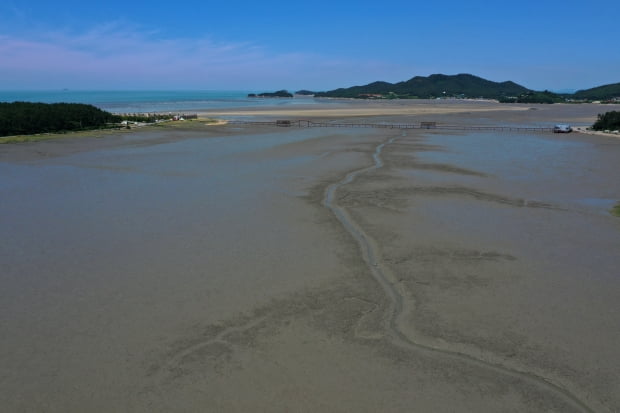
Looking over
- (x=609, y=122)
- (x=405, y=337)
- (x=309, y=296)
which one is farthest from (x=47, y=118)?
(x=609, y=122)

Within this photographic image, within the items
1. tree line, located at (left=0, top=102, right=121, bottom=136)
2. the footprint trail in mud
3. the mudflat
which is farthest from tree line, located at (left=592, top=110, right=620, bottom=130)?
tree line, located at (left=0, top=102, right=121, bottom=136)

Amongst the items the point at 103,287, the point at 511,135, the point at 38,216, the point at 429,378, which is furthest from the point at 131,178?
the point at 511,135

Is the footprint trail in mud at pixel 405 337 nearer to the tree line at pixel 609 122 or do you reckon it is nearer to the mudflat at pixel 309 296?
the mudflat at pixel 309 296

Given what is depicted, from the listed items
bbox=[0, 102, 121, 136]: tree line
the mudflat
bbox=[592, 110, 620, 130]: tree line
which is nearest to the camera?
the mudflat

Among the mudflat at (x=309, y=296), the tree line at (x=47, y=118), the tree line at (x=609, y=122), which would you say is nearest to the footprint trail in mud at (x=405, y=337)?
the mudflat at (x=309, y=296)

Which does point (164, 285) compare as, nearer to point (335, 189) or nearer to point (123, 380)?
point (123, 380)

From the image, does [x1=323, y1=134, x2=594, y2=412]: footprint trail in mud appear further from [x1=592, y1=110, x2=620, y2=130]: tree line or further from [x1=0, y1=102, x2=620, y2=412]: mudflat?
[x1=592, y1=110, x2=620, y2=130]: tree line

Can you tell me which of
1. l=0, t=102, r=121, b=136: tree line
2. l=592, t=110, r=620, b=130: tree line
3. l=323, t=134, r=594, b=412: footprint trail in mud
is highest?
l=0, t=102, r=121, b=136: tree line

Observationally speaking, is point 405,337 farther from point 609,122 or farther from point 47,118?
point 609,122

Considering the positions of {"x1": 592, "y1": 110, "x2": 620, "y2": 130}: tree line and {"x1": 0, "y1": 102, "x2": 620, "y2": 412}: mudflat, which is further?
{"x1": 592, "y1": 110, "x2": 620, "y2": 130}: tree line
